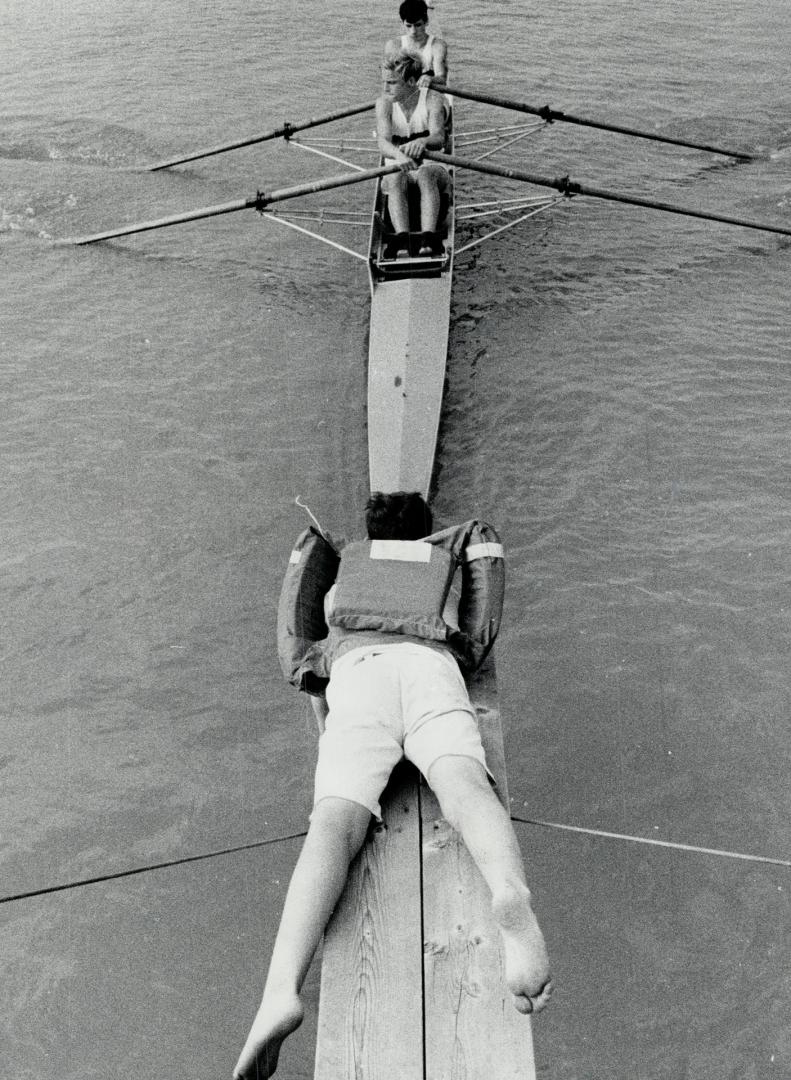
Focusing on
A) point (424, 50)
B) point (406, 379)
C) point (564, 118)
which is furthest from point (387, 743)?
point (564, 118)

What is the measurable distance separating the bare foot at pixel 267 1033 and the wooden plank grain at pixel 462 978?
1.66 ft

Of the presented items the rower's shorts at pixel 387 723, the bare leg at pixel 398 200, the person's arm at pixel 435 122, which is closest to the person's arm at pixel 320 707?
the rower's shorts at pixel 387 723

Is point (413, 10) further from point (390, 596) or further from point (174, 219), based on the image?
point (390, 596)

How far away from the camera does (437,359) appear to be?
7301mm

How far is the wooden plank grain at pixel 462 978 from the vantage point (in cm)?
288

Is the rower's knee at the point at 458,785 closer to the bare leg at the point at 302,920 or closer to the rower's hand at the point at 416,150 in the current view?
the bare leg at the point at 302,920

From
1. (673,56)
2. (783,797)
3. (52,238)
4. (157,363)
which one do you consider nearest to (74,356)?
(157,363)

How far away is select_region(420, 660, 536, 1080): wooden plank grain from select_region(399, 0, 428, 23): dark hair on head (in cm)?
879

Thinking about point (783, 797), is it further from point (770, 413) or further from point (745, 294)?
point (745, 294)

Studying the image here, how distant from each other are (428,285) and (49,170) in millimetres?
7119

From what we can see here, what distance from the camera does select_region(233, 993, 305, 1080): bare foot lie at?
271cm

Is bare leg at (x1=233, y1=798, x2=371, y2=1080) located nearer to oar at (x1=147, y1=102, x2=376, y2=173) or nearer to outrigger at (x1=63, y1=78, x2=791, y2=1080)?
outrigger at (x1=63, y1=78, x2=791, y2=1080)

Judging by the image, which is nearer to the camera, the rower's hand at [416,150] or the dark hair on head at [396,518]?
the dark hair on head at [396,518]

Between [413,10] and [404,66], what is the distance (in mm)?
702
